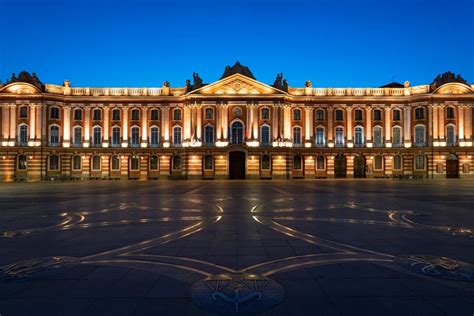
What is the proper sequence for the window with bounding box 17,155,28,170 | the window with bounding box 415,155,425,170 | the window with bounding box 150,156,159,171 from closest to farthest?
the window with bounding box 17,155,28,170 → the window with bounding box 415,155,425,170 → the window with bounding box 150,156,159,171

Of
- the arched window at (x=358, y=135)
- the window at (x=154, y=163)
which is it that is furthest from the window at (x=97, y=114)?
the arched window at (x=358, y=135)

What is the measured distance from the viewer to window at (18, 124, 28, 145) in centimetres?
5253

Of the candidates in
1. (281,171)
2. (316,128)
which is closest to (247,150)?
(281,171)

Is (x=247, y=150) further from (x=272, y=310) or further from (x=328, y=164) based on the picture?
(x=272, y=310)

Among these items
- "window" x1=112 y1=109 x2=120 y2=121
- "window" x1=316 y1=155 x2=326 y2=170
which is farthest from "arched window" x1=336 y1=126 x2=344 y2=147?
"window" x1=112 y1=109 x2=120 y2=121

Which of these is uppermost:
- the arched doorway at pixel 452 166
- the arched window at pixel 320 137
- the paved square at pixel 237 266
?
the arched window at pixel 320 137

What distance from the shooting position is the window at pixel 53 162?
53406mm

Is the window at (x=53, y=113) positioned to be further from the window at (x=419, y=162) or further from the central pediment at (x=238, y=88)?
the window at (x=419, y=162)

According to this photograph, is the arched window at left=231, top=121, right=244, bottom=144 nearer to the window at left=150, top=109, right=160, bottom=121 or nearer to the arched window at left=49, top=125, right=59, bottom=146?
the window at left=150, top=109, right=160, bottom=121

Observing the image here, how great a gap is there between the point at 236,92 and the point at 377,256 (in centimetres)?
4710

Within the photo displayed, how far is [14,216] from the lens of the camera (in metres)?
12.9

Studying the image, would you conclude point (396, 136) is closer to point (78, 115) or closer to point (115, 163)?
point (115, 163)

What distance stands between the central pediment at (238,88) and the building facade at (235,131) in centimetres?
15

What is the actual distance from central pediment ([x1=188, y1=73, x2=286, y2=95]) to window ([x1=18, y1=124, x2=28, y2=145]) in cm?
2553
